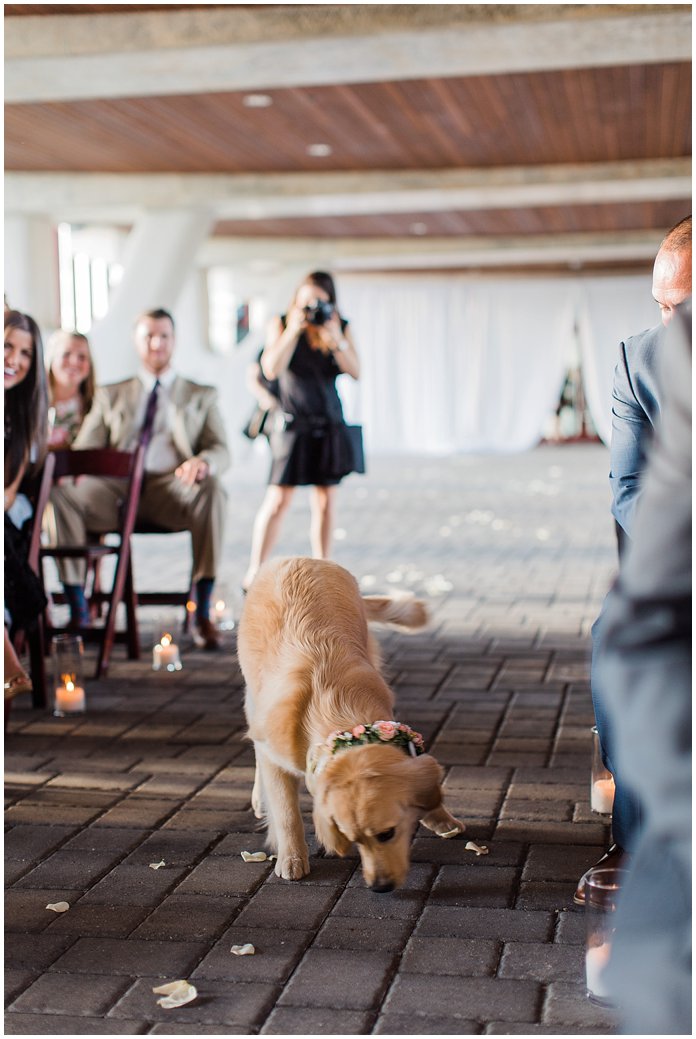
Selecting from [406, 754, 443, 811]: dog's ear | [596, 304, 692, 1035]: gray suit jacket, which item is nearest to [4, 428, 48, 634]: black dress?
[406, 754, 443, 811]: dog's ear

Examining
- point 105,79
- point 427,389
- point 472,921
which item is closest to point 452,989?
point 472,921

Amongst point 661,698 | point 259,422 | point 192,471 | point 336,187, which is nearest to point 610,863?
point 661,698

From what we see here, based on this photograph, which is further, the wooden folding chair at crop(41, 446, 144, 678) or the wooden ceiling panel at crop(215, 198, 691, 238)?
the wooden ceiling panel at crop(215, 198, 691, 238)

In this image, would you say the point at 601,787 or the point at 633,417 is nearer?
the point at 633,417

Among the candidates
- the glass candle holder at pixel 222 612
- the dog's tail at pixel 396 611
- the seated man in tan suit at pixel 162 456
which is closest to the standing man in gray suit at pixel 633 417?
the dog's tail at pixel 396 611

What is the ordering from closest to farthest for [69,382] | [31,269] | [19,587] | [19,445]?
[19,587] → [19,445] → [69,382] → [31,269]

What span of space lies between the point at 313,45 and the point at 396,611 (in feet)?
17.6

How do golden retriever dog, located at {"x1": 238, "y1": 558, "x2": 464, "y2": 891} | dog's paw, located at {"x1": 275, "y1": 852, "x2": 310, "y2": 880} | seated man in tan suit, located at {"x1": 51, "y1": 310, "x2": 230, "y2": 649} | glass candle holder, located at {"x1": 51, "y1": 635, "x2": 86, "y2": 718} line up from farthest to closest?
seated man in tan suit, located at {"x1": 51, "y1": 310, "x2": 230, "y2": 649} < glass candle holder, located at {"x1": 51, "y1": 635, "x2": 86, "y2": 718} < dog's paw, located at {"x1": 275, "y1": 852, "x2": 310, "y2": 880} < golden retriever dog, located at {"x1": 238, "y1": 558, "x2": 464, "y2": 891}

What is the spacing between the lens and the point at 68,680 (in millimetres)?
4516

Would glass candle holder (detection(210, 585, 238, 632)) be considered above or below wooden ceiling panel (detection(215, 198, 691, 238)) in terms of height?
below

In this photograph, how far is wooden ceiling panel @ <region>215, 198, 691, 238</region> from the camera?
645 inches

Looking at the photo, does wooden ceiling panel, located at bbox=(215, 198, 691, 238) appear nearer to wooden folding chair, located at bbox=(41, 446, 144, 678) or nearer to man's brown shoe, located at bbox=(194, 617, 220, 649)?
man's brown shoe, located at bbox=(194, 617, 220, 649)

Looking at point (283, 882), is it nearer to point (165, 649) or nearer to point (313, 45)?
point (165, 649)

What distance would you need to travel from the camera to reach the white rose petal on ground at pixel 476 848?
312 cm
